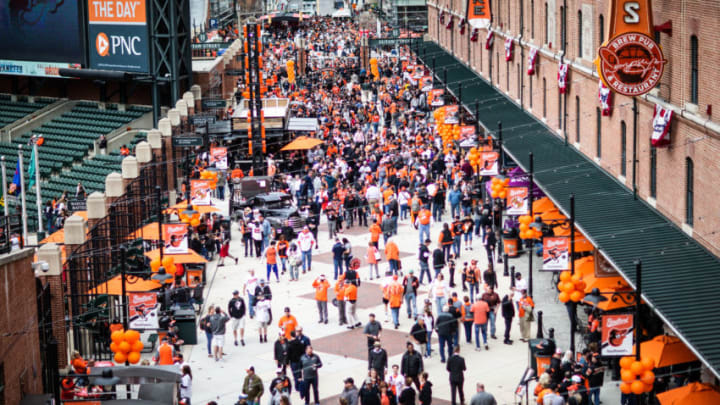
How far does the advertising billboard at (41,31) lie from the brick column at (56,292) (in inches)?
1413

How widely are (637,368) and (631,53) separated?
26.3 feet

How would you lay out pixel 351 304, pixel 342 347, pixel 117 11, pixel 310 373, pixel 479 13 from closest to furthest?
pixel 310 373 → pixel 342 347 → pixel 351 304 → pixel 479 13 → pixel 117 11

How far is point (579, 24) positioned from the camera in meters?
38.5

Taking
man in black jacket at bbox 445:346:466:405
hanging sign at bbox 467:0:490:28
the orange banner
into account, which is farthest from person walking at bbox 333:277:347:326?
the orange banner

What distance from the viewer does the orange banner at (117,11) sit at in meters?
58.9

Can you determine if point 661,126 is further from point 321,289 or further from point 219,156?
point 219,156

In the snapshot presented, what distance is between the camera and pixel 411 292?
3053 centimetres

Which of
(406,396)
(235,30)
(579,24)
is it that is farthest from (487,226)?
(235,30)

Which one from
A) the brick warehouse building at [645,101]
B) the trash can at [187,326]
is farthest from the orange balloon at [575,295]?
the trash can at [187,326]

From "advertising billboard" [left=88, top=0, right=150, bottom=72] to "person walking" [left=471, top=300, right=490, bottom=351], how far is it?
36190mm

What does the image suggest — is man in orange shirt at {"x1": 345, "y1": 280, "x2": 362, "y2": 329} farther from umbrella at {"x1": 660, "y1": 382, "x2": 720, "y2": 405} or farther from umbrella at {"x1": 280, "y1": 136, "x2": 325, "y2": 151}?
umbrella at {"x1": 280, "y1": 136, "x2": 325, "y2": 151}

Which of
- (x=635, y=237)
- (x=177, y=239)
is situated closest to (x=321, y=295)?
(x=177, y=239)

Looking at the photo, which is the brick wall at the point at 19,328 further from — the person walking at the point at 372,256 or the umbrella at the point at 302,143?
the umbrella at the point at 302,143

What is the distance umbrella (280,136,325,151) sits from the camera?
174 ft
